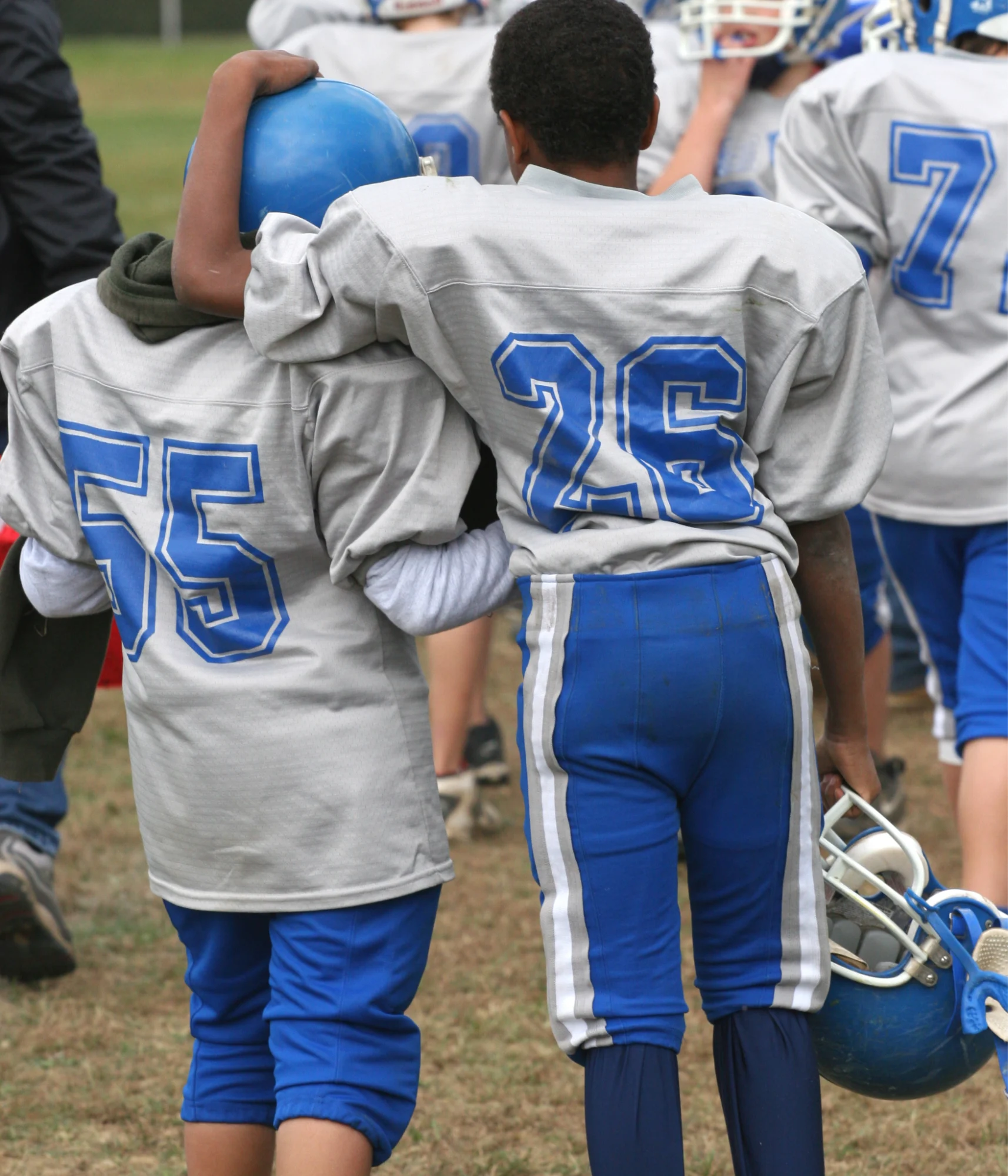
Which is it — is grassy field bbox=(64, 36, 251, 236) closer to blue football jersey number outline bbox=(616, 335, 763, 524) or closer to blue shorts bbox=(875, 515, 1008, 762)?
blue shorts bbox=(875, 515, 1008, 762)

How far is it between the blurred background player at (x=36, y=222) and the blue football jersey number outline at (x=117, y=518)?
1.31 meters

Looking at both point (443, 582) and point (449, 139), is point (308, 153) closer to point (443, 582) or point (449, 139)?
point (443, 582)

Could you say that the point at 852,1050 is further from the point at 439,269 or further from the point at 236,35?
the point at 236,35

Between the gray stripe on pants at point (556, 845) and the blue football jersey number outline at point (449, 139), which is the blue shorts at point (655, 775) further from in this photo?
the blue football jersey number outline at point (449, 139)

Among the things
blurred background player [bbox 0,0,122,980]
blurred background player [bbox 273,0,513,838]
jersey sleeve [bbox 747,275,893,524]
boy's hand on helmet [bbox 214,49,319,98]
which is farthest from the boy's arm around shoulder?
blurred background player [bbox 273,0,513,838]

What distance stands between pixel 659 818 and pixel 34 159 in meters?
2.26

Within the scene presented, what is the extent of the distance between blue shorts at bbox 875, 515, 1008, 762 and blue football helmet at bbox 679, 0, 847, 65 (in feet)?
4.68

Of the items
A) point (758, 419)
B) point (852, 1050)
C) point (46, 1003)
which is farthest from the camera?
point (46, 1003)

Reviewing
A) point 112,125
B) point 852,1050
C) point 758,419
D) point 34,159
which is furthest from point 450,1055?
point 112,125

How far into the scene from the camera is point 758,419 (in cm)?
217

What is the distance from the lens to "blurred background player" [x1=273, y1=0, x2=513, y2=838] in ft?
15.0

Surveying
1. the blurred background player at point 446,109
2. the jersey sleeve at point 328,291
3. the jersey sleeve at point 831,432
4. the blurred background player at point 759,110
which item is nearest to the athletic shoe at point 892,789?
the blurred background player at point 759,110

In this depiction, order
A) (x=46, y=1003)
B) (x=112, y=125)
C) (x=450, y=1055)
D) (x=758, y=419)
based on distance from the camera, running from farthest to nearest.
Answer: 1. (x=112, y=125)
2. (x=46, y=1003)
3. (x=450, y=1055)
4. (x=758, y=419)

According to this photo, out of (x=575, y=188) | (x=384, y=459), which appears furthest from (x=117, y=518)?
(x=575, y=188)
